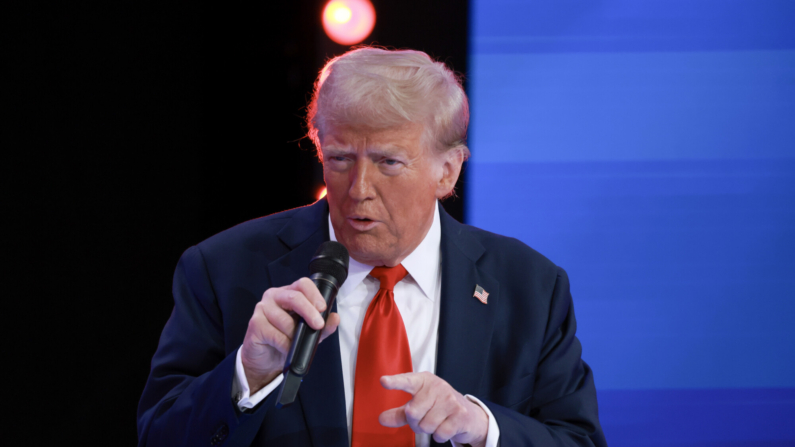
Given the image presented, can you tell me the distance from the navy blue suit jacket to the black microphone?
1.21 ft

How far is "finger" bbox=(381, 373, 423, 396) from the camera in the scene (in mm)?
1018

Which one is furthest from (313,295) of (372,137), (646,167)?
(646,167)

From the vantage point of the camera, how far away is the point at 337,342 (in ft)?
4.60

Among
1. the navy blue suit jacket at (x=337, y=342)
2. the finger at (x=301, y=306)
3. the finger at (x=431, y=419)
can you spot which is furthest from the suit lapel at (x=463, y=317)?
the finger at (x=301, y=306)

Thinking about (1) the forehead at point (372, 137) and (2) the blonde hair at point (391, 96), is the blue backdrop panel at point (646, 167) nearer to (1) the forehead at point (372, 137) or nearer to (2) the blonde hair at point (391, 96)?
(2) the blonde hair at point (391, 96)

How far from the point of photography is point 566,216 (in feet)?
8.01

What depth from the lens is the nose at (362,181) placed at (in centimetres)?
136

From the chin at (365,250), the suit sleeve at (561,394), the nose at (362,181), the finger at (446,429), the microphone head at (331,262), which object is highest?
the nose at (362,181)

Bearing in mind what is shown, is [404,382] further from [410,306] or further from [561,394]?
[561,394]

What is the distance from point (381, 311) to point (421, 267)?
179 mm

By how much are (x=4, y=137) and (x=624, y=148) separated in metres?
2.55

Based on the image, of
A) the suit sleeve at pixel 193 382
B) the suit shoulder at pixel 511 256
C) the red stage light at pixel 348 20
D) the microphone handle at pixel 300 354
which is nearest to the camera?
the microphone handle at pixel 300 354

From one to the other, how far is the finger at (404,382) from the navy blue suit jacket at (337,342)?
315mm

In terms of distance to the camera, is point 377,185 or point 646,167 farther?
point 646,167
